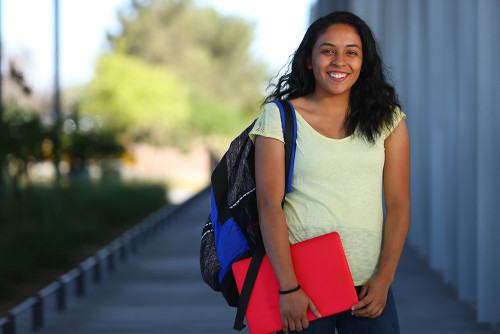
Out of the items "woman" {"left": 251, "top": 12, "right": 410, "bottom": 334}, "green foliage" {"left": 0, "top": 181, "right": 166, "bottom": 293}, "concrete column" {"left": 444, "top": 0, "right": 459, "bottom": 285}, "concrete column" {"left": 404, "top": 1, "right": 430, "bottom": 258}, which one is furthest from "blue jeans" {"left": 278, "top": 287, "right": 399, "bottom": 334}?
"concrete column" {"left": 404, "top": 1, "right": 430, "bottom": 258}

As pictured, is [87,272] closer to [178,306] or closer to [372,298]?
[178,306]

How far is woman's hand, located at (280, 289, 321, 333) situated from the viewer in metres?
2.53

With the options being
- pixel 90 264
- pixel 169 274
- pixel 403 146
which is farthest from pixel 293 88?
pixel 169 274

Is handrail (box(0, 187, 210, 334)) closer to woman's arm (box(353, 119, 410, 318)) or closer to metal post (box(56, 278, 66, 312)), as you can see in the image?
metal post (box(56, 278, 66, 312))

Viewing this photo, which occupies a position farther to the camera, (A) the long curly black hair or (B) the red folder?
(A) the long curly black hair

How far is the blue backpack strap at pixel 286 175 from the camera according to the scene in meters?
2.57

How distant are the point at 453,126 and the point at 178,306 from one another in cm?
315

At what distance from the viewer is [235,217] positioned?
270 centimetres

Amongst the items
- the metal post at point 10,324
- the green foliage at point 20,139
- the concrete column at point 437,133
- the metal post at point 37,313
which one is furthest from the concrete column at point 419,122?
the metal post at point 10,324

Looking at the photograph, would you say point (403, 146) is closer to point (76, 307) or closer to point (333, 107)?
point (333, 107)

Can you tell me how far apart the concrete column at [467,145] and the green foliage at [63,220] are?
4697 millimetres

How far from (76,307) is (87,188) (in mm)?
10793

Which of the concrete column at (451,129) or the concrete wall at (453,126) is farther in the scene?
the concrete column at (451,129)

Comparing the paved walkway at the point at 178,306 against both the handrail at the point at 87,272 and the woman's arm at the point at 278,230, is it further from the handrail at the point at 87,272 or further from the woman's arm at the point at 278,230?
the woman's arm at the point at 278,230
